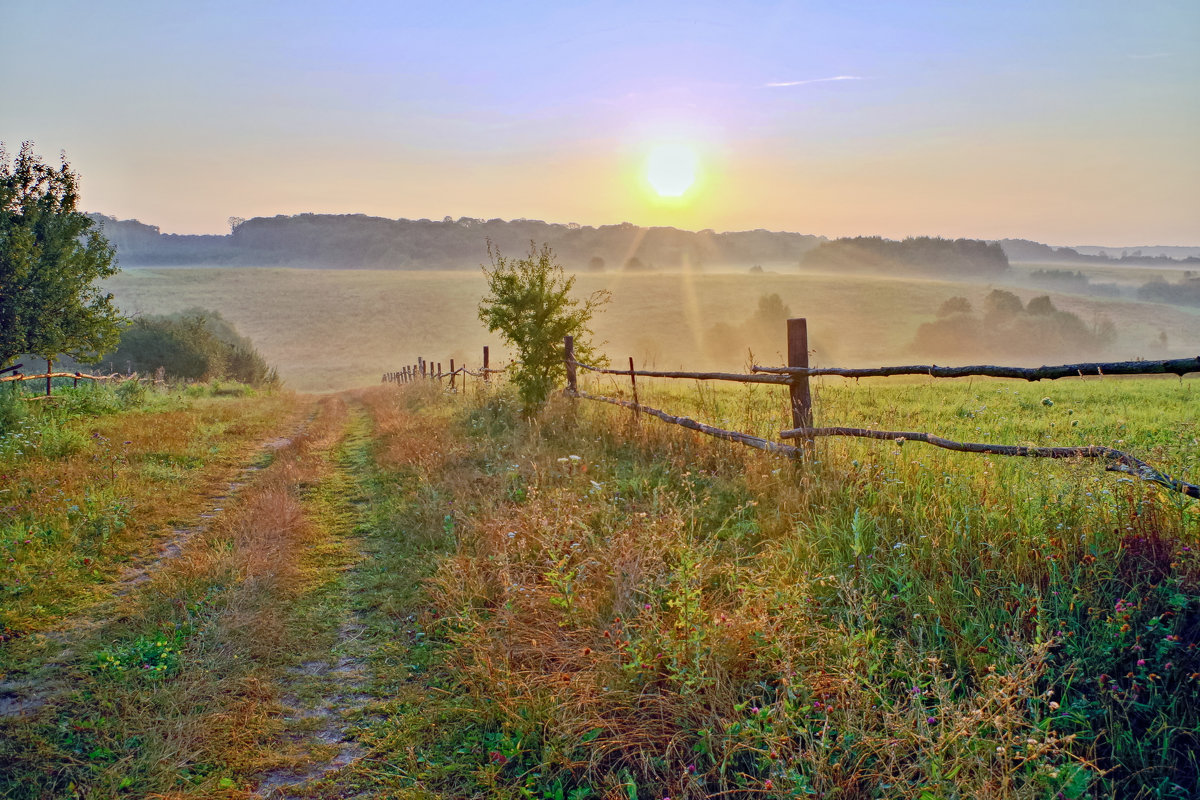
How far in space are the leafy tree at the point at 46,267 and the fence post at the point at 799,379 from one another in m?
16.5

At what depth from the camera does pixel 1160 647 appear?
9.39 ft

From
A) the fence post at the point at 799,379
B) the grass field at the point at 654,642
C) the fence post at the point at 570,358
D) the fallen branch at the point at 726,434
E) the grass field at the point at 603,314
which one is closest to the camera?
the grass field at the point at 654,642

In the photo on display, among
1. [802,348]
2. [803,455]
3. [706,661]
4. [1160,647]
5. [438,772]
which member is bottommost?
[438,772]

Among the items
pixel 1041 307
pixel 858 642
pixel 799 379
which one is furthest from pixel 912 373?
pixel 1041 307

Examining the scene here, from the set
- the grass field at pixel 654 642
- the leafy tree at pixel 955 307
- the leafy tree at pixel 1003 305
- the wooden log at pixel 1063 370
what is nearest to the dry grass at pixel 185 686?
the grass field at pixel 654 642

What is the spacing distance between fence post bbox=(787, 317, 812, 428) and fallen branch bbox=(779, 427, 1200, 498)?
405mm

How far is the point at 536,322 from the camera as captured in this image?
1198 centimetres

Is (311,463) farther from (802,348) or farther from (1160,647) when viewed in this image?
(1160,647)

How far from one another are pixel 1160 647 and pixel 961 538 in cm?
121

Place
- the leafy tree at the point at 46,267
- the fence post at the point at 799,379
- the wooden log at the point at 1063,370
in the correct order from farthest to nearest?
the leafy tree at the point at 46,267, the fence post at the point at 799,379, the wooden log at the point at 1063,370

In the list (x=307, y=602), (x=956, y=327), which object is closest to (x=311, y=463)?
(x=307, y=602)

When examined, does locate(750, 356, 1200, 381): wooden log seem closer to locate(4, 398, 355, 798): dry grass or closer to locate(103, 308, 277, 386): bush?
locate(4, 398, 355, 798): dry grass

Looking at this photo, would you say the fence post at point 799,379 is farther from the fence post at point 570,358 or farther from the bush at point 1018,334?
the bush at point 1018,334

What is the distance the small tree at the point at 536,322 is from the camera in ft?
39.1
